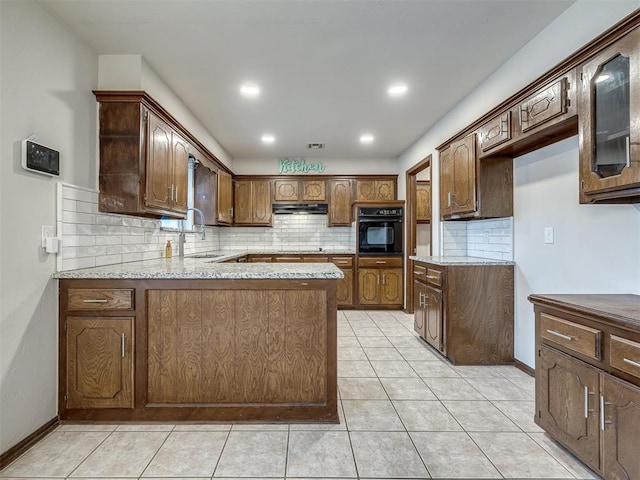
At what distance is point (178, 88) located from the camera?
9.98 feet

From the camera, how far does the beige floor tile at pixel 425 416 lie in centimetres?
198

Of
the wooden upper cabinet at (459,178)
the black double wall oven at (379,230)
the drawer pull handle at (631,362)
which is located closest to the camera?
the drawer pull handle at (631,362)

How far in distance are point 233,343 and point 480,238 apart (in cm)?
276

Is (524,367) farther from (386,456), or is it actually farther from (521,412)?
(386,456)

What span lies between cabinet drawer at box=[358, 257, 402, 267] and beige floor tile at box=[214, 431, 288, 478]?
3.51 metres

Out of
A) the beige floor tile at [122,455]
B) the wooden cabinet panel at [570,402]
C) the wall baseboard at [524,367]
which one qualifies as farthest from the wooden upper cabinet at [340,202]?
the beige floor tile at [122,455]

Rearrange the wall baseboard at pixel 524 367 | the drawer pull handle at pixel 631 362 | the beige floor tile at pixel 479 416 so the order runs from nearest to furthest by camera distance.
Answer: the drawer pull handle at pixel 631 362 < the beige floor tile at pixel 479 416 < the wall baseboard at pixel 524 367

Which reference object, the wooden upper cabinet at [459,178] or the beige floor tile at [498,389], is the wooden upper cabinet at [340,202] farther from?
the beige floor tile at [498,389]

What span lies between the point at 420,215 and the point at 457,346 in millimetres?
3273

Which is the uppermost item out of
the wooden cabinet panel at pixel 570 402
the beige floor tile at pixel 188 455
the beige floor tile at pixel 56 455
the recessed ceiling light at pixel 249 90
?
the recessed ceiling light at pixel 249 90

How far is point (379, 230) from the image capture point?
17.0ft

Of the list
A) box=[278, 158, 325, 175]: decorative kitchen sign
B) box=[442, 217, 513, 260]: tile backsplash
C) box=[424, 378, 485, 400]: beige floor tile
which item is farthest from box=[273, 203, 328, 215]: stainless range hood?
box=[424, 378, 485, 400]: beige floor tile

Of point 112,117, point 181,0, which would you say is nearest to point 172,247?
point 112,117

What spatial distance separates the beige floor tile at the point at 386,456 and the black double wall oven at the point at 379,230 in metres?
3.44
